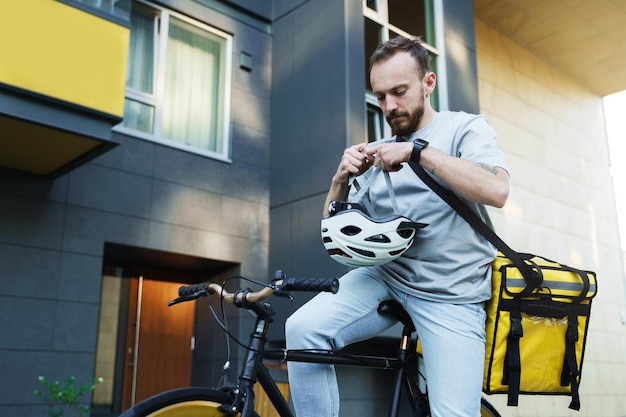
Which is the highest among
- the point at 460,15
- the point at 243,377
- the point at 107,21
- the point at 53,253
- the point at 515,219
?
the point at 460,15

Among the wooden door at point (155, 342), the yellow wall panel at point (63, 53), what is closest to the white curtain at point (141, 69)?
the yellow wall panel at point (63, 53)

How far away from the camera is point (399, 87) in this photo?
2.05 meters

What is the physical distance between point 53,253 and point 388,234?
4472 mm

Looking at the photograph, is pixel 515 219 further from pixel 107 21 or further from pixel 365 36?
pixel 107 21

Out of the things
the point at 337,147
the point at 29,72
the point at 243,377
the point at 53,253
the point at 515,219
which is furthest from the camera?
the point at 515,219

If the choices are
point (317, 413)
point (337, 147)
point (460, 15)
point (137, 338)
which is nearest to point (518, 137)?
point (460, 15)

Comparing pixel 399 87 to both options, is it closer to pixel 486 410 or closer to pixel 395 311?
pixel 395 311

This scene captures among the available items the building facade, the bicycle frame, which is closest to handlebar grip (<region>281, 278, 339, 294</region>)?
the bicycle frame

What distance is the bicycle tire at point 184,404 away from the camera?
5.21 ft

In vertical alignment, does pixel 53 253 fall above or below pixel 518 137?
below

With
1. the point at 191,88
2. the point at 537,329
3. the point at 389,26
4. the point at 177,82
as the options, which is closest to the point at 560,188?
the point at 389,26

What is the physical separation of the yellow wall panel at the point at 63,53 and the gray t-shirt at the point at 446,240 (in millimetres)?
3438

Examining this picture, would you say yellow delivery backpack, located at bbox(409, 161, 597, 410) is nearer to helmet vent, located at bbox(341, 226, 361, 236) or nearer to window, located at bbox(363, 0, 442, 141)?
helmet vent, located at bbox(341, 226, 361, 236)

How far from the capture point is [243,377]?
178cm
